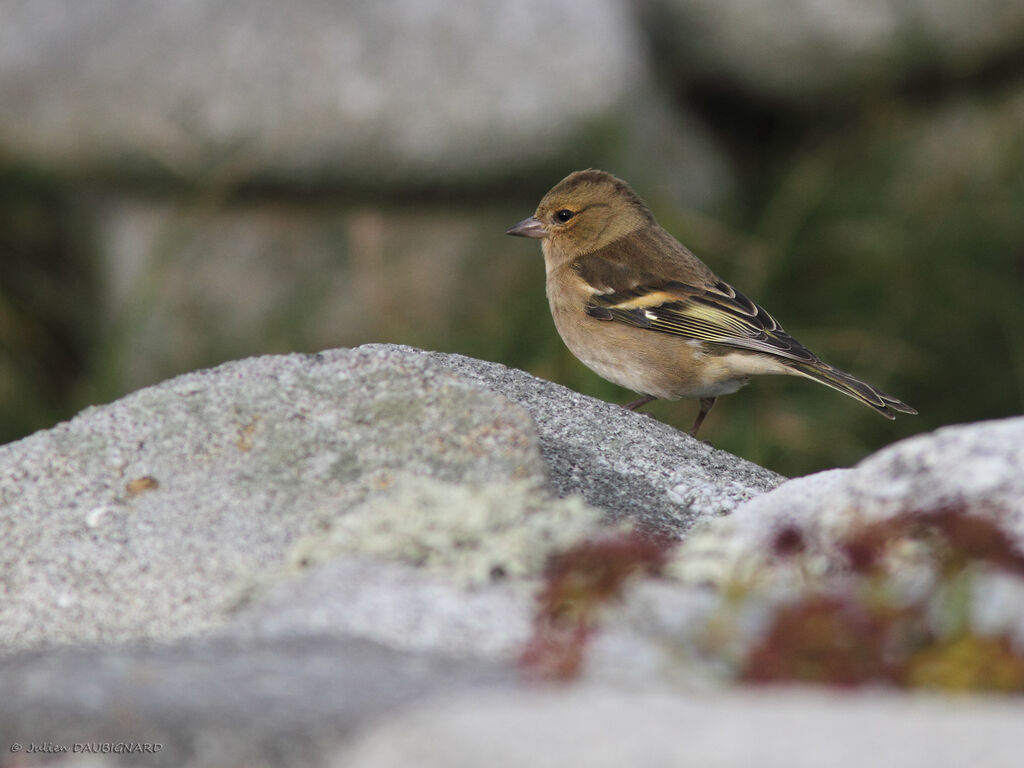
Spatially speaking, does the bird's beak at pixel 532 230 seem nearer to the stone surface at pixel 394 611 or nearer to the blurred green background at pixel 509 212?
the blurred green background at pixel 509 212

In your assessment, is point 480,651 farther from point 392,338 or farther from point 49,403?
point 49,403

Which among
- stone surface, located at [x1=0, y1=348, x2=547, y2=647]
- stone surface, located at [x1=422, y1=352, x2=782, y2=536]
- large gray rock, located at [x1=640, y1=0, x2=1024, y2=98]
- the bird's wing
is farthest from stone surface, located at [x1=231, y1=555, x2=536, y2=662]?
large gray rock, located at [x1=640, y1=0, x2=1024, y2=98]

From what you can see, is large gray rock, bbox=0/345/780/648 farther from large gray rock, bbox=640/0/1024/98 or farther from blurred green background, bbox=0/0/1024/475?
large gray rock, bbox=640/0/1024/98

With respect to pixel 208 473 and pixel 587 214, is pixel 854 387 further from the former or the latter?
pixel 208 473

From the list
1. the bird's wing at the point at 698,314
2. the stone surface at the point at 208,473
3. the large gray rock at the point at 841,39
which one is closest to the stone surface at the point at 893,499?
the stone surface at the point at 208,473

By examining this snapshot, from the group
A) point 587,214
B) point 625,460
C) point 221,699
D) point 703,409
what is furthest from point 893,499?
point 587,214

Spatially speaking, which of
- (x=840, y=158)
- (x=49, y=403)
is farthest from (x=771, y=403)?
(x=49, y=403)

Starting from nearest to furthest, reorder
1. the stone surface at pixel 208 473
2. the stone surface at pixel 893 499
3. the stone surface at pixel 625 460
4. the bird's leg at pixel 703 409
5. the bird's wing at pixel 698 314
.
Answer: the stone surface at pixel 893 499 → the stone surface at pixel 208 473 → the stone surface at pixel 625 460 → the bird's wing at pixel 698 314 → the bird's leg at pixel 703 409
